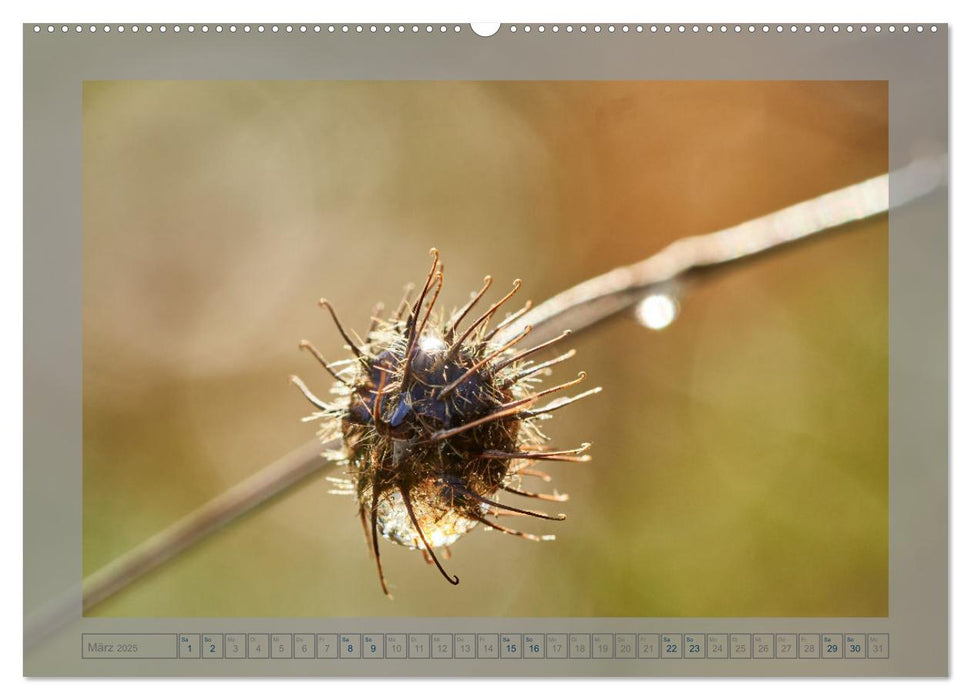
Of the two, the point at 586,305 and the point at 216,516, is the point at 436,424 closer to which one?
the point at 586,305

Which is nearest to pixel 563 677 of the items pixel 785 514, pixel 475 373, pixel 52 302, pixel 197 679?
pixel 197 679

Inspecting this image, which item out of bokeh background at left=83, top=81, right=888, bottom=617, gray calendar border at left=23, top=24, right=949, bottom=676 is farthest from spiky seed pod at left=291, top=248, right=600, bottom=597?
bokeh background at left=83, top=81, right=888, bottom=617

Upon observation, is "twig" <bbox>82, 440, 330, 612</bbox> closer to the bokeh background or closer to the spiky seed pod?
the spiky seed pod

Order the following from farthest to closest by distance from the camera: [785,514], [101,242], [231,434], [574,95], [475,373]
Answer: [231,434] < [785,514] < [574,95] < [101,242] < [475,373]

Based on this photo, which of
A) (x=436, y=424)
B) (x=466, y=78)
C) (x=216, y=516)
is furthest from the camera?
(x=466, y=78)

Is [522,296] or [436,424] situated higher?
[522,296]

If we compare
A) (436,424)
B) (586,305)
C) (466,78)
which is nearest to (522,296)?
(466,78)

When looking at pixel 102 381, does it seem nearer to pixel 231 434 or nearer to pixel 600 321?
pixel 231 434
